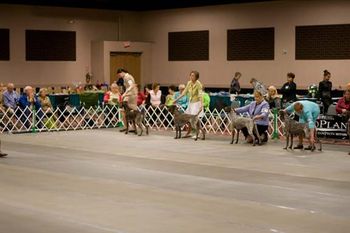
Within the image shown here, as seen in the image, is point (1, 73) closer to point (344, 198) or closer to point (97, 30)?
point (97, 30)

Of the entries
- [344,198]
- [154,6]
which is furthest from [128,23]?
[344,198]

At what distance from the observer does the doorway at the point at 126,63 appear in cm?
2407

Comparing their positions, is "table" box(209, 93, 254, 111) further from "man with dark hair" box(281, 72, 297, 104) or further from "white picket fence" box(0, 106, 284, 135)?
"man with dark hair" box(281, 72, 297, 104)

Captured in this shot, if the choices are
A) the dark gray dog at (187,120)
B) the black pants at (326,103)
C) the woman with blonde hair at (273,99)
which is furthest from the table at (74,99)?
the black pants at (326,103)

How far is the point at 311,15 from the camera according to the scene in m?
20.4

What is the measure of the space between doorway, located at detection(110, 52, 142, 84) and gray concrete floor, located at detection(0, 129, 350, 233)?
35.0 ft

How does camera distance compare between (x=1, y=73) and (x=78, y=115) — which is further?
(x=1, y=73)

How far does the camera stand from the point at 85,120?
17.2 meters

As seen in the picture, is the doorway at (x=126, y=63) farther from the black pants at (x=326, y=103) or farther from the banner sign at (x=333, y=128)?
the banner sign at (x=333, y=128)

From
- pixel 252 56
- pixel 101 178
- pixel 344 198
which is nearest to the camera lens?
pixel 344 198

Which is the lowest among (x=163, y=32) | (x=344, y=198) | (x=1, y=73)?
(x=344, y=198)

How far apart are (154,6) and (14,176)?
15.7 m

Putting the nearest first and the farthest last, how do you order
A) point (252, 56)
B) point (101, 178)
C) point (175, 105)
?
point (101, 178) → point (175, 105) → point (252, 56)

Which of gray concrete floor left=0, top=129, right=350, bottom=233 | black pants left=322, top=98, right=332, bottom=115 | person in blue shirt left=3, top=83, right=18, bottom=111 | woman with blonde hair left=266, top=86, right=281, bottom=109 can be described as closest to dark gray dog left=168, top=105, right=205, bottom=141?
gray concrete floor left=0, top=129, right=350, bottom=233
